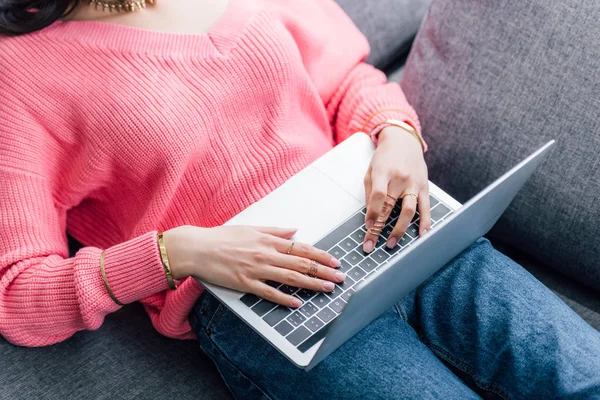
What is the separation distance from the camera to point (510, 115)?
1172mm

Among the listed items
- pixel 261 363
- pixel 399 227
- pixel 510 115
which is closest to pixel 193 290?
pixel 261 363

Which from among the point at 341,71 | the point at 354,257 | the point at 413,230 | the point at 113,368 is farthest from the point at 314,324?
the point at 341,71

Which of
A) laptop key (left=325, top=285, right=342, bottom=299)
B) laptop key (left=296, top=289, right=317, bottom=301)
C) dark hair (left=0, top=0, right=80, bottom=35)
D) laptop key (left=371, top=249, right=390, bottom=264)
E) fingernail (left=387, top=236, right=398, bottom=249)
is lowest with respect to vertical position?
laptop key (left=296, top=289, right=317, bottom=301)

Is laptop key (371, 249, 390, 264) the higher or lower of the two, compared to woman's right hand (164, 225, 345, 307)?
higher

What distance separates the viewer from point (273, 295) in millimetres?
898

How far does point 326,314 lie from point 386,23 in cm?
81

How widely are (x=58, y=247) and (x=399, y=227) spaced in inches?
20.4

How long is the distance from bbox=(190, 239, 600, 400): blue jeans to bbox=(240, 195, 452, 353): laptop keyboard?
7 centimetres

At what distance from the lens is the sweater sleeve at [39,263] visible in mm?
962

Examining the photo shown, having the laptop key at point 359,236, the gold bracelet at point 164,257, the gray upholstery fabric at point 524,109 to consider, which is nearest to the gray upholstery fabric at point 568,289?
the gray upholstery fabric at point 524,109

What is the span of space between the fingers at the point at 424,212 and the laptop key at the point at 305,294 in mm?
196

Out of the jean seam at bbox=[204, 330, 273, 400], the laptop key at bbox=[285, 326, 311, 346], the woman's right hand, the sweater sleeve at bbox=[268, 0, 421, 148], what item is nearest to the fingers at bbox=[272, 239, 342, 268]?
the woman's right hand

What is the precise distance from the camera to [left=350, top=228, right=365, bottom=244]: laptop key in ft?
3.19

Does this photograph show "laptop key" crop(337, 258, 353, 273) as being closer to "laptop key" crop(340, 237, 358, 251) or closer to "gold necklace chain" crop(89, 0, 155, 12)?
"laptop key" crop(340, 237, 358, 251)
